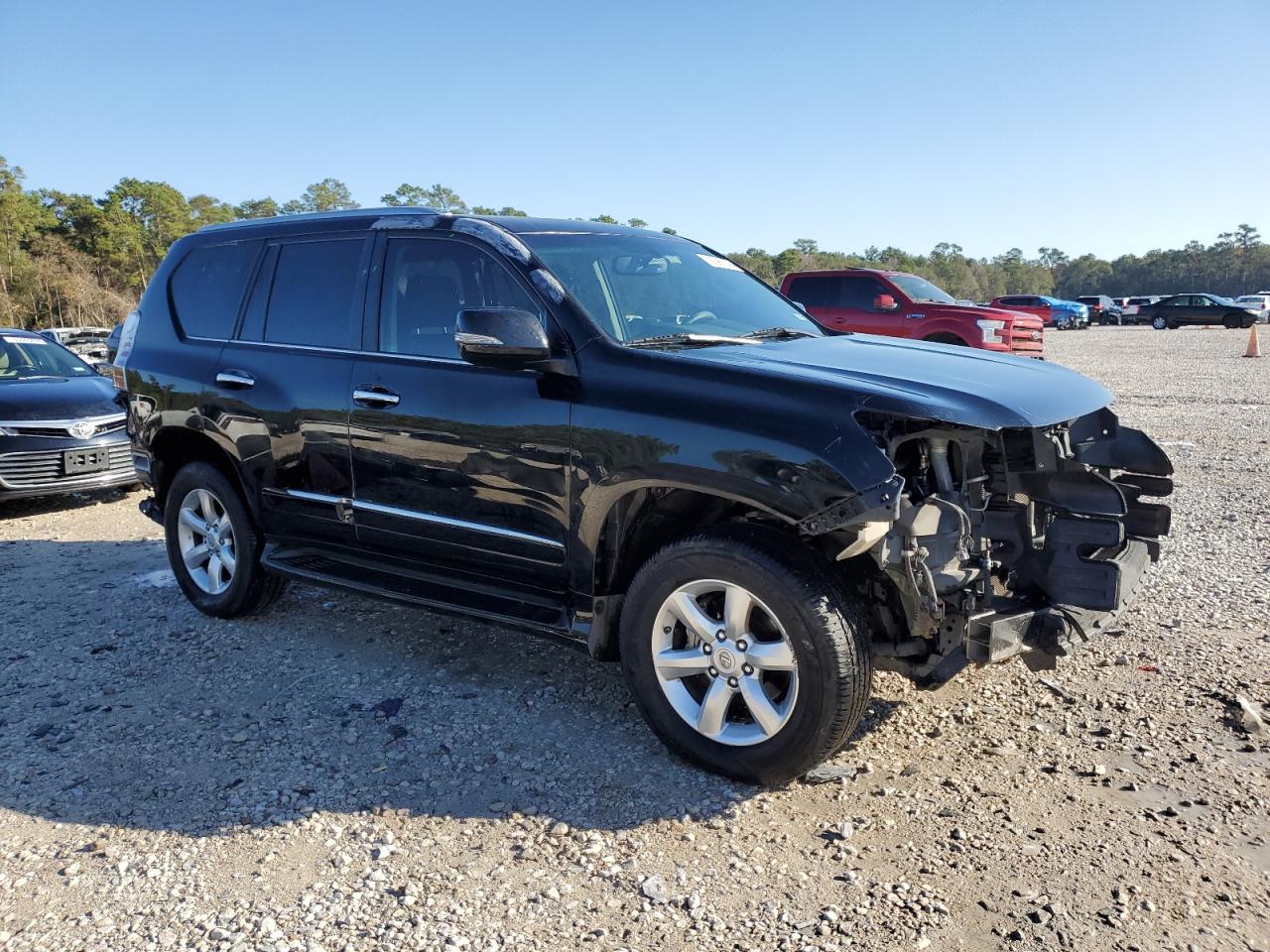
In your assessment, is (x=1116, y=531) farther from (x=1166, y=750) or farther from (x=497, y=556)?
(x=497, y=556)

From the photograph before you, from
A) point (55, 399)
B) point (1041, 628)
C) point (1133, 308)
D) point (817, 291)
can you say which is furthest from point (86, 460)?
point (1133, 308)

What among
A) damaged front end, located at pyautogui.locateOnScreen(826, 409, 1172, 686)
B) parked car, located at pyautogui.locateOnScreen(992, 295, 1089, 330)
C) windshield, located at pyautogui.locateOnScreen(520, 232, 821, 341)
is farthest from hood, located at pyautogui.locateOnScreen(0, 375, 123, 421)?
parked car, located at pyautogui.locateOnScreen(992, 295, 1089, 330)

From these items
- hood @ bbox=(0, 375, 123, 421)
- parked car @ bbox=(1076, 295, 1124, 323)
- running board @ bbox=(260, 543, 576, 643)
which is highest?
hood @ bbox=(0, 375, 123, 421)

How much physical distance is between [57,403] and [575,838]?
729 centimetres

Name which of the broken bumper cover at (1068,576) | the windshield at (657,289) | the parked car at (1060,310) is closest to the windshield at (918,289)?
the windshield at (657,289)

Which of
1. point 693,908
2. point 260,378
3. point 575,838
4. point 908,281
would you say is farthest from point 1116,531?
point 908,281

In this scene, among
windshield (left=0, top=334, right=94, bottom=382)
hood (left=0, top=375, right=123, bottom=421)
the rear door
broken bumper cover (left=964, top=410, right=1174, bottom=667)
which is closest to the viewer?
broken bumper cover (left=964, top=410, right=1174, bottom=667)

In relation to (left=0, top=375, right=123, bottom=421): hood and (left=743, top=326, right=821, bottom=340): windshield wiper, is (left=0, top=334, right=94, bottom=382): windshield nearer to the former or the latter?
(left=0, top=375, right=123, bottom=421): hood

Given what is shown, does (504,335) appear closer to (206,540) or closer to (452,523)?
(452,523)

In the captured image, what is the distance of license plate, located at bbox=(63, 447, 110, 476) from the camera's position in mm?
8000

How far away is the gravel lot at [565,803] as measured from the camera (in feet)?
8.72

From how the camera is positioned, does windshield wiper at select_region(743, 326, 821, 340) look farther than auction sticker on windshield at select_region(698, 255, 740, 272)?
No

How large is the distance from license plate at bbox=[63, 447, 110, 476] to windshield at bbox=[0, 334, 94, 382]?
4.12 ft

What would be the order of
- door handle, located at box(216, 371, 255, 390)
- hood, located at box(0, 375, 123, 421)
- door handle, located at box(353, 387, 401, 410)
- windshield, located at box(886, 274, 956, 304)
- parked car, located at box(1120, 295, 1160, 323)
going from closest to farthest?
door handle, located at box(353, 387, 401, 410)
door handle, located at box(216, 371, 255, 390)
hood, located at box(0, 375, 123, 421)
windshield, located at box(886, 274, 956, 304)
parked car, located at box(1120, 295, 1160, 323)
